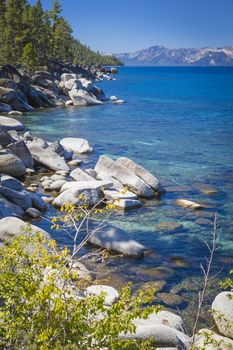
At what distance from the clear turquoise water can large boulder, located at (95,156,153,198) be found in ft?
3.23

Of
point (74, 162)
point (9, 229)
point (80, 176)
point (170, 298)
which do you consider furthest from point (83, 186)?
point (170, 298)

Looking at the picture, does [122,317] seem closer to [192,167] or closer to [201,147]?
[192,167]

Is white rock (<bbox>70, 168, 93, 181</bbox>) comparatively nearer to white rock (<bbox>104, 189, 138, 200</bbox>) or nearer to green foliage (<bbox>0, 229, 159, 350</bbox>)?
white rock (<bbox>104, 189, 138, 200</bbox>)

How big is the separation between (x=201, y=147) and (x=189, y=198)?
15.4m

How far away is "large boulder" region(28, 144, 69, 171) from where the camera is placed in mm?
28056

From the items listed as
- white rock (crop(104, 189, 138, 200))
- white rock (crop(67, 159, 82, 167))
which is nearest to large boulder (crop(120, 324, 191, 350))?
white rock (crop(104, 189, 138, 200))

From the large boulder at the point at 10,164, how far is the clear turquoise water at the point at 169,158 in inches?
252

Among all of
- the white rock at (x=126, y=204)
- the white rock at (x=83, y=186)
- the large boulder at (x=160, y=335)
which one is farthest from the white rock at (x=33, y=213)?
the large boulder at (x=160, y=335)

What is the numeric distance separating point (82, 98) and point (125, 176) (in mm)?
48365

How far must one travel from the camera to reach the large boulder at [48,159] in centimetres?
2806

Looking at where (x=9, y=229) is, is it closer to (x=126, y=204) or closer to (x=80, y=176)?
(x=126, y=204)

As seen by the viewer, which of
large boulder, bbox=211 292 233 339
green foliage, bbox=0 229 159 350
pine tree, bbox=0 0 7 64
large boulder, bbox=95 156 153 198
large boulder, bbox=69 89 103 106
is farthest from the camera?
pine tree, bbox=0 0 7 64

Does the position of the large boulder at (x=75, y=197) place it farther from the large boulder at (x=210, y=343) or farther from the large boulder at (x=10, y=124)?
the large boulder at (x=10, y=124)

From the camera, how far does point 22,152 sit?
27594 mm
